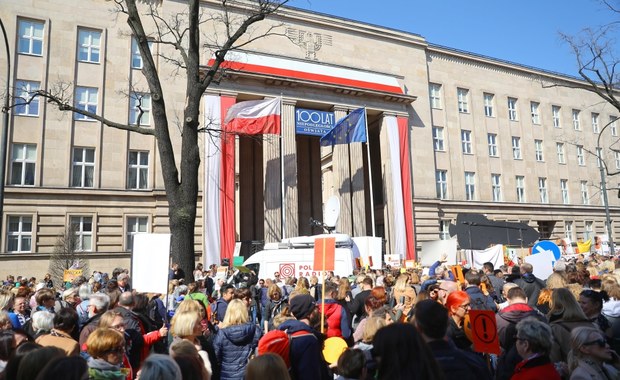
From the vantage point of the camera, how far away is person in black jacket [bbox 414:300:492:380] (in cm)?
330

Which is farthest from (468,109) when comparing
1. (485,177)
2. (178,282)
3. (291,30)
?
(178,282)

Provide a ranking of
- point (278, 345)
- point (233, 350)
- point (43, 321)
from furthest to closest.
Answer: point (233, 350)
point (43, 321)
point (278, 345)

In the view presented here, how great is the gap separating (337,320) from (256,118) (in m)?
20.5

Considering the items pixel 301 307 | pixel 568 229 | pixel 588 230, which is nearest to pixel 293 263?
pixel 301 307

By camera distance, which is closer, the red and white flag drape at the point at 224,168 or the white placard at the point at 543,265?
the white placard at the point at 543,265

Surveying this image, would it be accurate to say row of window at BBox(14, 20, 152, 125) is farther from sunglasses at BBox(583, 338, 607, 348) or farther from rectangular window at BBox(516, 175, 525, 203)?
rectangular window at BBox(516, 175, 525, 203)

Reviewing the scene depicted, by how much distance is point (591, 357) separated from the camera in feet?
12.1

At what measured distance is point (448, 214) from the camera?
36.8m

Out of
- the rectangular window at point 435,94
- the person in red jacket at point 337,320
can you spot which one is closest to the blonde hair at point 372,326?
the person in red jacket at point 337,320

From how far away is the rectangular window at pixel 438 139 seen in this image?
37781mm

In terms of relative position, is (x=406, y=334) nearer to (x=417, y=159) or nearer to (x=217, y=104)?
(x=217, y=104)

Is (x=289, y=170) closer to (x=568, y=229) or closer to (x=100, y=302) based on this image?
(x=100, y=302)

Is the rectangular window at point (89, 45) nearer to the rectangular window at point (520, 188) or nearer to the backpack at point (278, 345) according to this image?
the backpack at point (278, 345)

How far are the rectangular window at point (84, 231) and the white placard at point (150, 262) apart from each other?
776 inches
